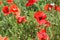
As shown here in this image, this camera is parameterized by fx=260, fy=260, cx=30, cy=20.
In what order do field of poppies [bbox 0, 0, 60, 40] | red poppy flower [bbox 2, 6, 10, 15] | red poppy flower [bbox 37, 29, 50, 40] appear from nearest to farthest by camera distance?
red poppy flower [bbox 37, 29, 50, 40]
field of poppies [bbox 0, 0, 60, 40]
red poppy flower [bbox 2, 6, 10, 15]

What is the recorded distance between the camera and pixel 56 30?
8.77ft

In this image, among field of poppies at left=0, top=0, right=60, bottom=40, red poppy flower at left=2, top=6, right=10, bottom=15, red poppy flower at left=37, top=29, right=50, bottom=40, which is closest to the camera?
red poppy flower at left=37, top=29, right=50, bottom=40

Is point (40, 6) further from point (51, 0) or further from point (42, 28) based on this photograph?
point (42, 28)

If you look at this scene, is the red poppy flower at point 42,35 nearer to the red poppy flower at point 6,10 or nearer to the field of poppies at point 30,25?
the field of poppies at point 30,25

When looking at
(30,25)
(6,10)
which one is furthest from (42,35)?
(6,10)

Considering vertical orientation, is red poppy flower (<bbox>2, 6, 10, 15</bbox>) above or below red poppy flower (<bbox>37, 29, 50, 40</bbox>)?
above

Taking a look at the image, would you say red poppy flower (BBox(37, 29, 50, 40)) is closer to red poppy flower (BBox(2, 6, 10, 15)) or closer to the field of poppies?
the field of poppies

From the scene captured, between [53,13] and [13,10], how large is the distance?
20.4 inches

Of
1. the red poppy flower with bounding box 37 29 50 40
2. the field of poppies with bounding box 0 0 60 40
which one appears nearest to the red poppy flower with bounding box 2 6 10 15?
the field of poppies with bounding box 0 0 60 40

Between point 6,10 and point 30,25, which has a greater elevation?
point 6,10

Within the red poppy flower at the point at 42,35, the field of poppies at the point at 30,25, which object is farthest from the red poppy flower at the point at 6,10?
the red poppy flower at the point at 42,35

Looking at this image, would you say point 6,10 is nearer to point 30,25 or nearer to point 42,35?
point 30,25

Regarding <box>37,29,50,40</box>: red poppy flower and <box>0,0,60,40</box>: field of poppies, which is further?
<box>0,0,60,40</box>: field of poppies

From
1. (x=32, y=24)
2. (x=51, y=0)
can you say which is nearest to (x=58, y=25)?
(x=32, y=24)
